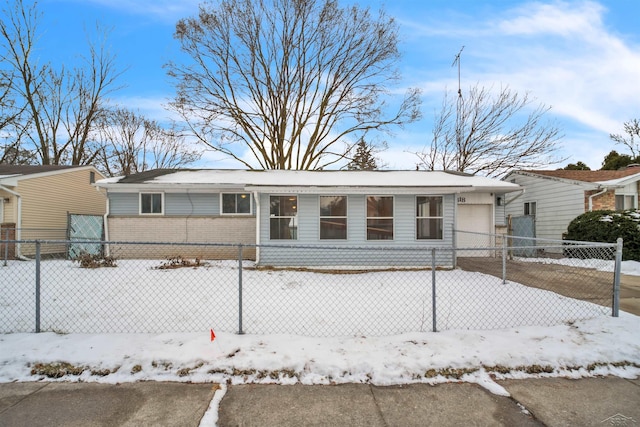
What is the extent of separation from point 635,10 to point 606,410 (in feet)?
42.2

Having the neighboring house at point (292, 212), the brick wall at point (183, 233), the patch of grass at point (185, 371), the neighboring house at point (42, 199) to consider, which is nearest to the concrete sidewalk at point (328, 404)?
the patch of grass at point (185, 371)

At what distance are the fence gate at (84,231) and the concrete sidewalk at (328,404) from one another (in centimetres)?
1047

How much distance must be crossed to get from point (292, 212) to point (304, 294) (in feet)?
12.6

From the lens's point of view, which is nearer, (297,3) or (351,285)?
(351,285)

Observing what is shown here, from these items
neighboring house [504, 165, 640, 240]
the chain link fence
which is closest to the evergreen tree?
neighboring house [504, 165, 640, 240]

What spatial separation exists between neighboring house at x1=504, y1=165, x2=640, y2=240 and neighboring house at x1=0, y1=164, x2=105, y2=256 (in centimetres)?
1987

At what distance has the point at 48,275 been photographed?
7.83 m

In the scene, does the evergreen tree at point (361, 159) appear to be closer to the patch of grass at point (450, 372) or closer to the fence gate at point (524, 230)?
the fence gate at point (524, 230)

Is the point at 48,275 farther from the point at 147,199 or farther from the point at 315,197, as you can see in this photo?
the point at 315,197

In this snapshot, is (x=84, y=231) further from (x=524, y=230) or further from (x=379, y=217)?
(x=524, y=230)

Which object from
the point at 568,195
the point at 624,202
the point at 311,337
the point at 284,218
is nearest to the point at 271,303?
the point at 311,337

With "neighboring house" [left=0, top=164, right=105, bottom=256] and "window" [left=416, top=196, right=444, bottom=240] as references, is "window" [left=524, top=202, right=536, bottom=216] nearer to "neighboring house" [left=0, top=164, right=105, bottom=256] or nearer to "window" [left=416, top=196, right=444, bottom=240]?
"window" [left=416, top=196, right=444, bottom=240]

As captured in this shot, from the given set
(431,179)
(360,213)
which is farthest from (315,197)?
(431,179)

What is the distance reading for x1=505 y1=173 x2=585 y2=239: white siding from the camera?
45.5 ft
